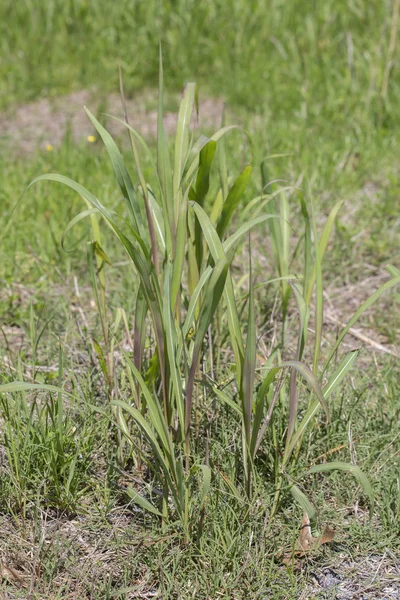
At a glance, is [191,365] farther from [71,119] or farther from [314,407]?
[71,119]

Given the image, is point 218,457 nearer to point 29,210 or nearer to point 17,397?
point 17,397

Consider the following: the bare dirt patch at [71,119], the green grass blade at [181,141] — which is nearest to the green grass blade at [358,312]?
the green grass blade at [181,141]

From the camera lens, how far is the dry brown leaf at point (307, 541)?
71.9 inches

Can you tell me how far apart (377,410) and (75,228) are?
171cm

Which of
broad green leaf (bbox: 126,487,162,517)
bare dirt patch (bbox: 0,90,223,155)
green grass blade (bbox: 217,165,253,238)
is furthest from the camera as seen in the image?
bare dirt patch (bbox: 0,90,223,155)

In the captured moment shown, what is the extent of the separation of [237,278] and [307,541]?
1.44 meters

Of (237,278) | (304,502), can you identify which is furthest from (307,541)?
(237,278)

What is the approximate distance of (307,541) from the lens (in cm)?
184

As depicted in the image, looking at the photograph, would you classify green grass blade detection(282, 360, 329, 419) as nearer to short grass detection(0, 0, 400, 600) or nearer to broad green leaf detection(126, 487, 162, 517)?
short grass detection(0, 0, 400, 600)

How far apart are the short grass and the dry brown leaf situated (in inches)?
1.3

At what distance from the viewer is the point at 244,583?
Answer: 1.76 m

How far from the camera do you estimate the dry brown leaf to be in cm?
183

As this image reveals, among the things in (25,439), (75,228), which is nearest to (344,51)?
(75,228)

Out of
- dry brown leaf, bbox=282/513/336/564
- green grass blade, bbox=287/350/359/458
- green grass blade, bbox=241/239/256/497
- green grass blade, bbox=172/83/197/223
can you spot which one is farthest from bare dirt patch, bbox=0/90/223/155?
dry brown leaf, bbox=282/513/336/564
